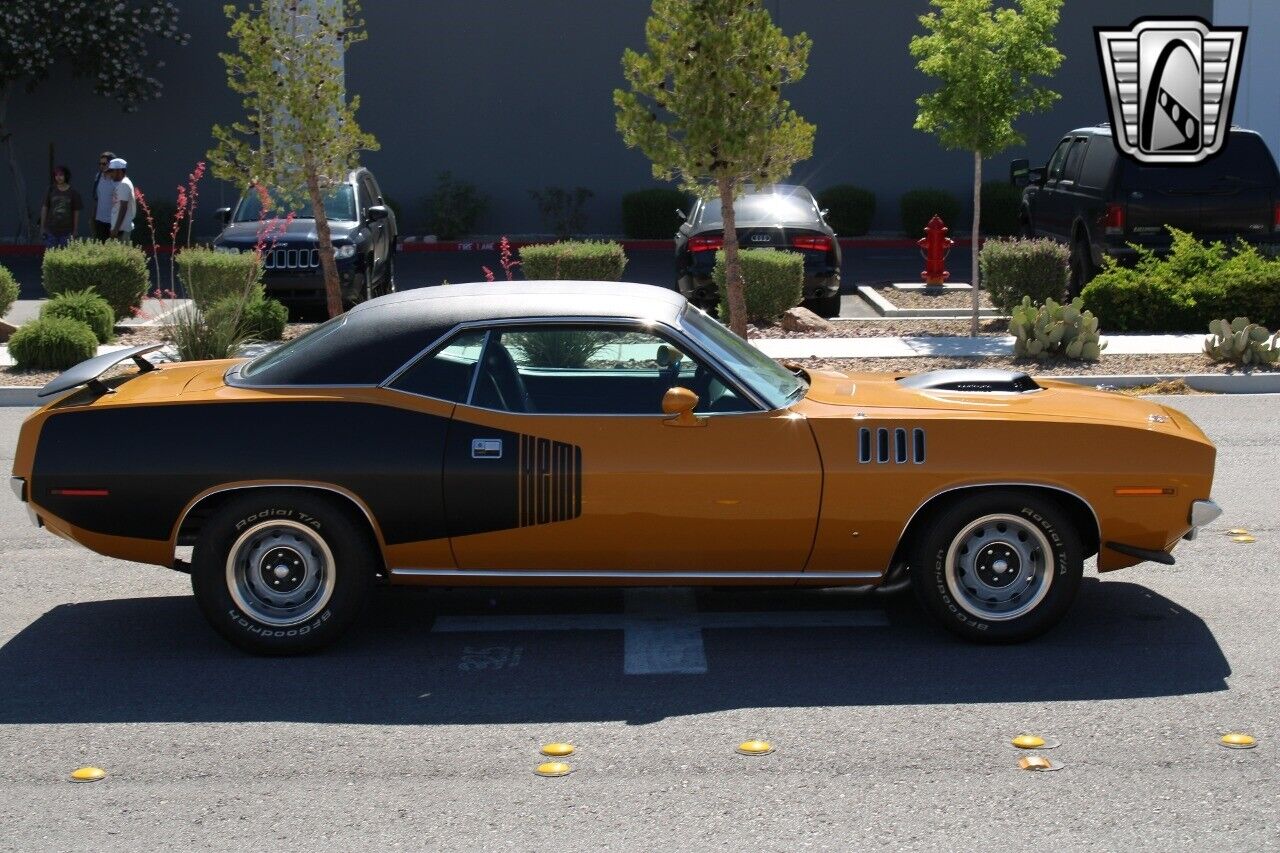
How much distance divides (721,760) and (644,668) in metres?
1.01

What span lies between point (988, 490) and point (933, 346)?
944 centimetres

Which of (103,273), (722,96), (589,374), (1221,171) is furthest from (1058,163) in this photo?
(589,374)

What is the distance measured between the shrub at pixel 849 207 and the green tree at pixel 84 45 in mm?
10966

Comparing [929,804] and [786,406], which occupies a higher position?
[786,406]

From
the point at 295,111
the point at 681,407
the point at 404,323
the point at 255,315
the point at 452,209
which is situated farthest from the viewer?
the point at 452,209

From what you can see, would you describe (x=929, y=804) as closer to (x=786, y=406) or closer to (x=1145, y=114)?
(x=786, y=406)

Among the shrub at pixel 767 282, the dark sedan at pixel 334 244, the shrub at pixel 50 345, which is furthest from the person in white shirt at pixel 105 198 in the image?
the shrub at pixel 767 282

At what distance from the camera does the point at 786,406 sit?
262 inches

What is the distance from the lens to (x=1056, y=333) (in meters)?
14.8

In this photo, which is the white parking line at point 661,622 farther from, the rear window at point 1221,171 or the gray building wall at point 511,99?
the gray building wall at point 511,99

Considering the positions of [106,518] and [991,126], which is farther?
[991,126]

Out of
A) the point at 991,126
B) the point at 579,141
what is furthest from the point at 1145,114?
the point at 579,141

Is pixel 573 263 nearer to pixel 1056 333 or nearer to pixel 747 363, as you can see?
pixel 1056 333

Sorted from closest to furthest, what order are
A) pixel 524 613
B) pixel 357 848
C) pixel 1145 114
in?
1. pixel 357 848
2. pixel 524 613
3. pixel 1145 114
